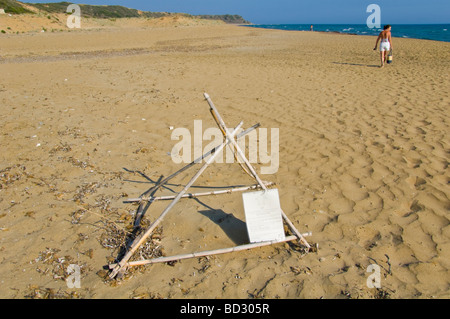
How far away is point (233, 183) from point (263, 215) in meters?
1.17

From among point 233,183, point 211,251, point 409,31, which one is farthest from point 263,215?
point 409,31

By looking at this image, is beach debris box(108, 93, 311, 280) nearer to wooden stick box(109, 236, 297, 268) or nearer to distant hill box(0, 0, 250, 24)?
wooden stick box(109, 236, 297, 268)

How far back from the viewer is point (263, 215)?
2711 mm

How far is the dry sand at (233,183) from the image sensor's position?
7.80ft

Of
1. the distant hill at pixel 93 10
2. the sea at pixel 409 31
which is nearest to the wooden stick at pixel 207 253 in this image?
the sea at pixel 409 31

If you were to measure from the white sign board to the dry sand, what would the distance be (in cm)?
14

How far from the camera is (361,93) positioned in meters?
7.31

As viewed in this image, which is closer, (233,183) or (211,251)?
(211,251)

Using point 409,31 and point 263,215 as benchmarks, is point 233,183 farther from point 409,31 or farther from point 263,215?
point 409,31

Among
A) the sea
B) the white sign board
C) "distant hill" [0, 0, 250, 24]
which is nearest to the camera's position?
the white sign board

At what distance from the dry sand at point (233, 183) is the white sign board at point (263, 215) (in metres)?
0.14

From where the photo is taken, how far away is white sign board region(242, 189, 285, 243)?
8.83 feet

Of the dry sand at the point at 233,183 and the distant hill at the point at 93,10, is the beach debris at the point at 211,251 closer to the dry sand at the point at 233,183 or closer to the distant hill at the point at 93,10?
the dry sand at the point at 233,183

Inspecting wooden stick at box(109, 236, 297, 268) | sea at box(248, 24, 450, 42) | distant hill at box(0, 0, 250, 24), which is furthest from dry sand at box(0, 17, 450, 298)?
distant hill at box(0, 0, 250, 24)
